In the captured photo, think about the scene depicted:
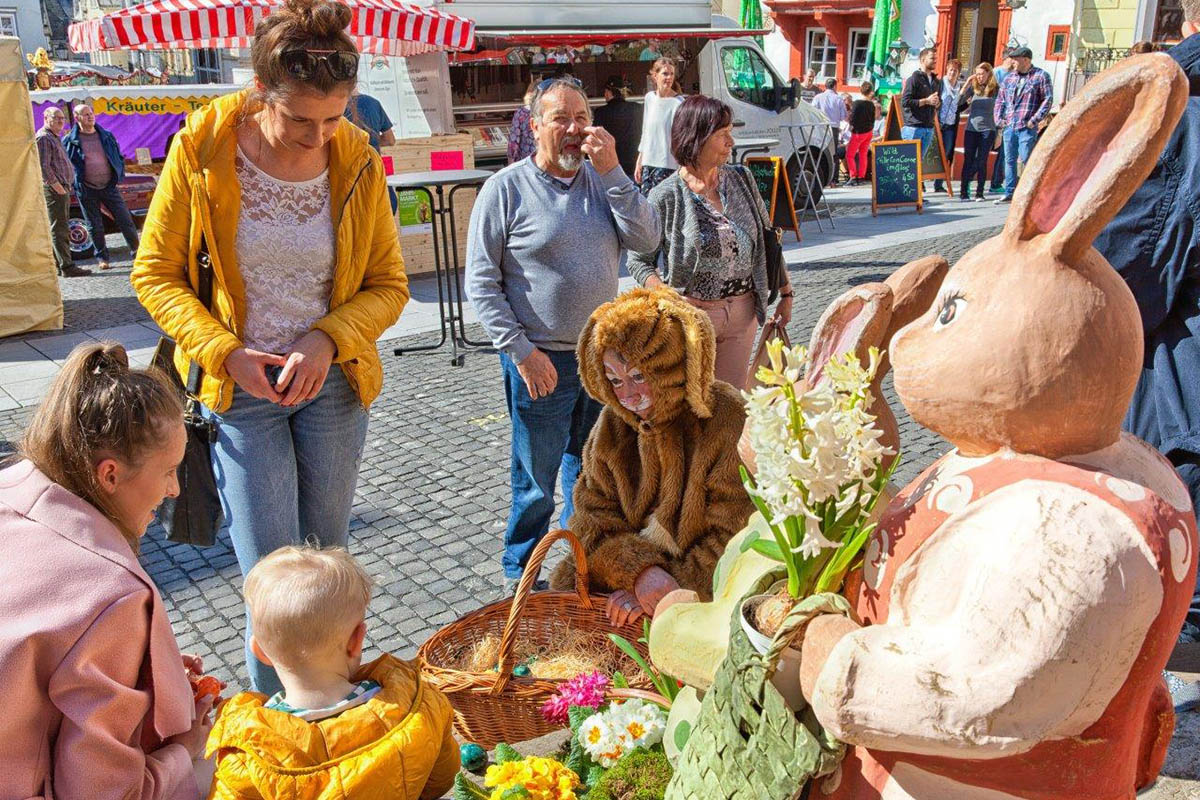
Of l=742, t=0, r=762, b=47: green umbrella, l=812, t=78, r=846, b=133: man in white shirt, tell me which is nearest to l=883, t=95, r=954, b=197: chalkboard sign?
l=812, t=78, r=846, b=133: man in white shirt

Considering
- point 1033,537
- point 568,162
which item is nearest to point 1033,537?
point 1033,537

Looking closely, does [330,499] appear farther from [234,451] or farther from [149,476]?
[149,476]

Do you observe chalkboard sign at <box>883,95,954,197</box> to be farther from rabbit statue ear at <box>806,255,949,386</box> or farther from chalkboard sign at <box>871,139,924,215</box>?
rabbit statue ear at <box>806,255,949,386</box>

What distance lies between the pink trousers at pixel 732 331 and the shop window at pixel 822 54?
2376 cm

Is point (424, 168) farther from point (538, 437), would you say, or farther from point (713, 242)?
point (538, 437)

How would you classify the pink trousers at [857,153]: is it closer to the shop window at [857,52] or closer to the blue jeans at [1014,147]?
the blue jeans at [1014,147]

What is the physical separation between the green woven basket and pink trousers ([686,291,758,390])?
111 inches

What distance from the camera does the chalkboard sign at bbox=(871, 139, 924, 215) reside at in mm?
13367

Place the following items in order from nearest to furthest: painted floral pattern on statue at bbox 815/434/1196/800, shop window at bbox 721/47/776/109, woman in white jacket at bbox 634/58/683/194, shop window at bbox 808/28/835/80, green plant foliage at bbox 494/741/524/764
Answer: painted floral pattern on statue at bbox 815/434/1196/800, green plant foliage at bbox 494/741/524/764, woman in white jacket at bbox 634/58/683/194, shop window at bbox 721/47/776/109, shop window at bbox 808/28/835/80

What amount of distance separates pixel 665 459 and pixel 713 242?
5.90 ft

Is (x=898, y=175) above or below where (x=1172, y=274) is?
below

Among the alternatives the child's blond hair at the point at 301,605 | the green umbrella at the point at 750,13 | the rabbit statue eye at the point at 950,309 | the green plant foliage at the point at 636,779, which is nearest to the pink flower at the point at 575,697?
the green plant foliage at the point at 636,779

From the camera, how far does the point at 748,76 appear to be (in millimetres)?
14320

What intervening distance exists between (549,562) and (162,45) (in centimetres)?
729
